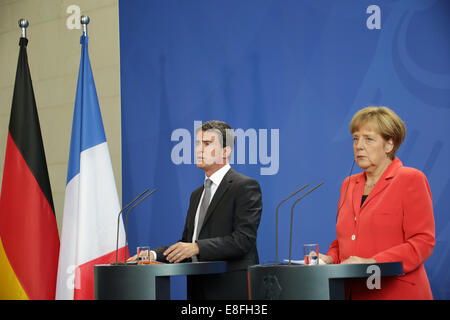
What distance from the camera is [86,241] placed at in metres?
3.56

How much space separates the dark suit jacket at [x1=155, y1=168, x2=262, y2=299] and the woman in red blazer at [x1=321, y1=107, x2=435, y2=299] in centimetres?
48

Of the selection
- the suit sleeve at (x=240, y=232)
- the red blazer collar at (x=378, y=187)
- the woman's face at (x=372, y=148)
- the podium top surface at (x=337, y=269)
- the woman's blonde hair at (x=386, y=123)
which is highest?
the woman's blonde hair at (x=386, y=123)

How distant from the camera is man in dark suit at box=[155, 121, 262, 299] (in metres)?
2.77

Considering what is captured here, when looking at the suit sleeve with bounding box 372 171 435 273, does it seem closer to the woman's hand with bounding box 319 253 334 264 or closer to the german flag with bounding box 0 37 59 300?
the woman's hand with bounding box 319 253 334 264

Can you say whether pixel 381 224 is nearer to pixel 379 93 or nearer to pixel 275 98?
pixel 379 93

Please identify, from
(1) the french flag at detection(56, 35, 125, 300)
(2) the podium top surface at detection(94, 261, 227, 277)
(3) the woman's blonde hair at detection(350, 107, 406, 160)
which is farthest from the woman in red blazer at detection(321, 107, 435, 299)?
(1) the french flag at detection(56, 35, 125, 300)

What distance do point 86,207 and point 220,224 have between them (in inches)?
44.4

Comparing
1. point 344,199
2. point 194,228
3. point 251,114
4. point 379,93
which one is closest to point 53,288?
point 194,228

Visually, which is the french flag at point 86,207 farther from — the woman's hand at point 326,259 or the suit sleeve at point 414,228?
the suit sleeve at point 414,228

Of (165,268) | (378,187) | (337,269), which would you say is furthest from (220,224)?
(337,269)

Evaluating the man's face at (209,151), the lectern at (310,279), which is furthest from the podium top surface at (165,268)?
the man's face at (209,151)

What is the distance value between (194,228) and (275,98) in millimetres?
1322

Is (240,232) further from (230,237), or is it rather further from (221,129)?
(221,129)

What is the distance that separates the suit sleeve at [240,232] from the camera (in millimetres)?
2752
